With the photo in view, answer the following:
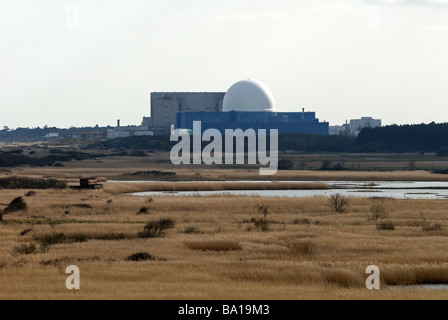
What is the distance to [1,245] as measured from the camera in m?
36.7

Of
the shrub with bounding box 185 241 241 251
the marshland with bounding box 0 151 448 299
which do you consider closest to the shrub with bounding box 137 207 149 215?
the marshland with bounding box 0 151 448 299

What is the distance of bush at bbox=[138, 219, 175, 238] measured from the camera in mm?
41031

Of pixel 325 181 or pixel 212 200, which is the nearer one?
pixel 212 200

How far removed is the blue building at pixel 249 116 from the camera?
18388 cm

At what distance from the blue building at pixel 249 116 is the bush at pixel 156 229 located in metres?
138

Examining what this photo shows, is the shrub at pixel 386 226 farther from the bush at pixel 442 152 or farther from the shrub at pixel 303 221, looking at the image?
the bush at pixel 442 152

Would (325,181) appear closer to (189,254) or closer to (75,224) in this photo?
(75,224)

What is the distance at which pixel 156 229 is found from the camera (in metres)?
42.4

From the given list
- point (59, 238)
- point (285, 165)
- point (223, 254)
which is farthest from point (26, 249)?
point (285, 165)

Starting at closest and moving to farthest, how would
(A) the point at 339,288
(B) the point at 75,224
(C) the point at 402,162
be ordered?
(A) the point at 339,288 → (B) the point at 75,224 → (C) the point at 402,162

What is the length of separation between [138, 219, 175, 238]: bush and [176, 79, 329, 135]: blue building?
138 meters
